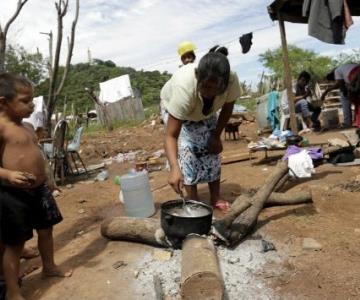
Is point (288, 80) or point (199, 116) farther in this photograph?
point (288, 80)

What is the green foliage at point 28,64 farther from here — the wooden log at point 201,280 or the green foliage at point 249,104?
the wooden log at point 201,280

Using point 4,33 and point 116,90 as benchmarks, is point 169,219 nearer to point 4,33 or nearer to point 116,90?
point 4,33

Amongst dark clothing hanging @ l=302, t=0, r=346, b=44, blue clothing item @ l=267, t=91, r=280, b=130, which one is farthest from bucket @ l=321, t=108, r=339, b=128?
dark clothing hanging @ l=302, t=0, r=346, b=44

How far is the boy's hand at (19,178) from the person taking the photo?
271 cm

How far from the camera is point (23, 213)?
2.94 metres

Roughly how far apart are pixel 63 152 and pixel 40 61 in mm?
34161

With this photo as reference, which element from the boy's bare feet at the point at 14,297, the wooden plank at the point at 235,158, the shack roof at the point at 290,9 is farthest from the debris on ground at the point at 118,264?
the shack roof at the point at 290,9

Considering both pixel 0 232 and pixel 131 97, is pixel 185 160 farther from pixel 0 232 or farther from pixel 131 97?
pixel 131 97

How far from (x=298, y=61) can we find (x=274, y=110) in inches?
644

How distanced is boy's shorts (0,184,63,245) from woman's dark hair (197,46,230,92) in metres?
1.43

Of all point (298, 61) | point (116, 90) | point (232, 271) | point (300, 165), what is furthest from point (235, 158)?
point (298, 61)

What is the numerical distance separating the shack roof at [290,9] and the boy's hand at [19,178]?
6161mm

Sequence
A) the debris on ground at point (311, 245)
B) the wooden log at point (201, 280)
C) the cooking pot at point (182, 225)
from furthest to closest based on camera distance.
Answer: the debris on ground at point (311, 245) → the cooking pot at point (182, 225) → the wooden log at point (201, 280)

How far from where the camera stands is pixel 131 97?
2270cm
